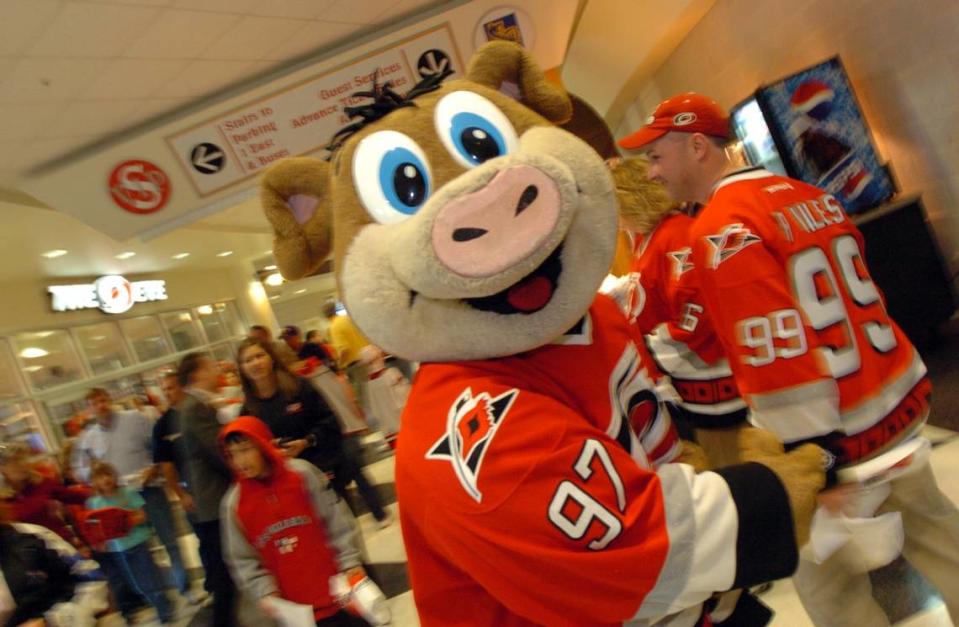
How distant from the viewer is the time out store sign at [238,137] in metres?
4.18

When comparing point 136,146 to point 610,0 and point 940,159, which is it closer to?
point 610,0

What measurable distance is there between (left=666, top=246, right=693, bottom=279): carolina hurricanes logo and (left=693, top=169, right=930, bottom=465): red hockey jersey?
423mm

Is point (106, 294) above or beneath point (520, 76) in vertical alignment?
above

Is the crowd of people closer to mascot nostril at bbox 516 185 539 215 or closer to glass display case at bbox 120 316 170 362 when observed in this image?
mascot nostril at bbox 516 185 539 215

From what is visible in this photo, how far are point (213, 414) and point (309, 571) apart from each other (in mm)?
1294

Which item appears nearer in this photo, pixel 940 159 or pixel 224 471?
pixel 224 471

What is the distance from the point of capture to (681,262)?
6.55 ft

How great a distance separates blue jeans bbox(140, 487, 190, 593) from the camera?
193 inches

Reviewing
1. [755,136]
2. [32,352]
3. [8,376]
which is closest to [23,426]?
[8,376]

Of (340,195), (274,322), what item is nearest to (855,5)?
(340,195)

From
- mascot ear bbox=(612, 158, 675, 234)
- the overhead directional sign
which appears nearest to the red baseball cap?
mascot ear bbox=(612, 158, 675, 234)

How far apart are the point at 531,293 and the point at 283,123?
382 centimetres

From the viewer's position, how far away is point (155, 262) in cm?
1159

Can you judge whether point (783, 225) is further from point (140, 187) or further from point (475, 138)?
point (140, 187)
